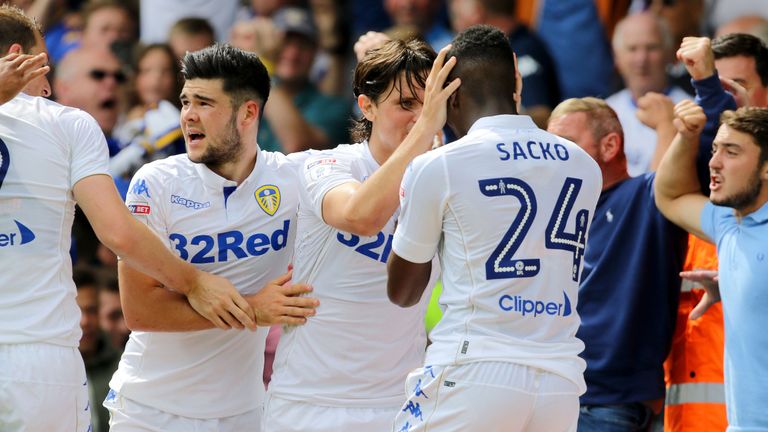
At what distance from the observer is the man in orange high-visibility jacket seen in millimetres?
6387

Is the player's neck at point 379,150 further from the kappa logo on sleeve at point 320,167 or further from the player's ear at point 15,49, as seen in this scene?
the player's ear at point 15,49

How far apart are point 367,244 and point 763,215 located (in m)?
1.95

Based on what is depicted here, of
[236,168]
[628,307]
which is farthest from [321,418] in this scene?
[628,307]

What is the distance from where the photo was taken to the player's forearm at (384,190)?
16.6 ft

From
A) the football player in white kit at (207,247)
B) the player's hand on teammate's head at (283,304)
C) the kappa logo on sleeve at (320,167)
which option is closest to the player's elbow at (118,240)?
the football player in white kit at (207,247)

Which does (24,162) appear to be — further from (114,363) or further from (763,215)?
(114,363)

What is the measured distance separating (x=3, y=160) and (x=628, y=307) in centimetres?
329

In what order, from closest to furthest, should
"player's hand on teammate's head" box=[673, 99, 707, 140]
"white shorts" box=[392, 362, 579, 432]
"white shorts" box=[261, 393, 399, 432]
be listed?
"white shorts" box=[392, 362, 579, 432] → "white shorts" box=[261, 393, 399, 432] → "player's hand on teammate's head" box=[673, 99, 707, 140]

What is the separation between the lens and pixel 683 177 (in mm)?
6281

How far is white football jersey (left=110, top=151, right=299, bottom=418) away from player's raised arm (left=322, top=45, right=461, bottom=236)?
0.67 meters

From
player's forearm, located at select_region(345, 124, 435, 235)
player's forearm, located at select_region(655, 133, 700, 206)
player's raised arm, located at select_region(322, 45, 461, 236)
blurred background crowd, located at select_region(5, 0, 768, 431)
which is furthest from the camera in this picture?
blurred background crowd, located at select_region(5, 0, 768, 431)

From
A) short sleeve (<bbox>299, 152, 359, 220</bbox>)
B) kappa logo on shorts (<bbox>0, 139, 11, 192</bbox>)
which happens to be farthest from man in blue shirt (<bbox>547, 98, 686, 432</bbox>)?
kappa logo on shorts (<bbox>0, 139, 11, 192</bbox>)

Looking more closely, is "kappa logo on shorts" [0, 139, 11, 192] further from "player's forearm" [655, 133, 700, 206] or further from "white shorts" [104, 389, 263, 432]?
"player's forearm" [655, 133, 700, 206]

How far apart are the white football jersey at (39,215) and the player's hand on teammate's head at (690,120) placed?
295 cm
